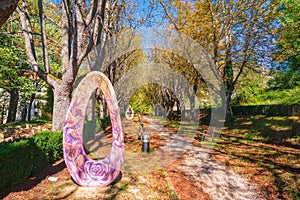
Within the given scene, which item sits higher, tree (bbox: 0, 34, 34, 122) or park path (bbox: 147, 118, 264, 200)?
tree (bbox: 0, 34, 34, 122)

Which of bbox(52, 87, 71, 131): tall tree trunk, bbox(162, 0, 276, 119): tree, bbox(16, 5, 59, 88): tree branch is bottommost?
A: bbox(52, 87, 71, 131): tall tree trunk

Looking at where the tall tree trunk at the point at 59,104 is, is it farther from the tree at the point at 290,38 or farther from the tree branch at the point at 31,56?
the tree at the point at 290,38

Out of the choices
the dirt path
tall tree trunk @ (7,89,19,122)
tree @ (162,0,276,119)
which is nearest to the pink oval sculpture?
the dirt path

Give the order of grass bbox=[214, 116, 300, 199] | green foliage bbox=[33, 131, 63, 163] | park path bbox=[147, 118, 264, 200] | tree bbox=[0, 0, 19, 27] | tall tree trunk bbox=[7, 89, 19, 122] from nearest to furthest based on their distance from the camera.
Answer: tree bbox=[0, 0, 19, 27]
park path bbox=[147, 118, 264, 200]
grass bbox=[214, 116, 300, 199]
green foliage bbox=[33, 131, 63, 163]
tall tree trunk bbox=[7, 89, 19, 122]

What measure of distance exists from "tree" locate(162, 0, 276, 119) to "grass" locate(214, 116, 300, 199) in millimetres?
4664

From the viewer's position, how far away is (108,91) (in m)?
5.16

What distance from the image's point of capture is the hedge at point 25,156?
14.4 feet

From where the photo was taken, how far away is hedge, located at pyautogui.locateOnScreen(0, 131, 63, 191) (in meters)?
4.40

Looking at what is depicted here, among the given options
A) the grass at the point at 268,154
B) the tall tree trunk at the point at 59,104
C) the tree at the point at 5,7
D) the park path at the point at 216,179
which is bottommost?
the park path at the point at 216,179

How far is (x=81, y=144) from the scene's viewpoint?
189 inches

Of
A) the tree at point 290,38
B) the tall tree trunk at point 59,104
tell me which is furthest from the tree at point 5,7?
the tree at point 290,38

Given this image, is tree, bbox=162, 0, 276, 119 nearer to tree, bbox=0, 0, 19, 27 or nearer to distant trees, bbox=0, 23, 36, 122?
tree, bbox=0, 0, 19, 27

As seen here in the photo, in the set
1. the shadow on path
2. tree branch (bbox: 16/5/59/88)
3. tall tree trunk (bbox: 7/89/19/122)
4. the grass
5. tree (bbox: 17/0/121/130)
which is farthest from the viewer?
tall tree trunk (bbox: 7/89/19/122)

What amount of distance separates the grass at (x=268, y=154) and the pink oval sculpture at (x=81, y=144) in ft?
13.3
